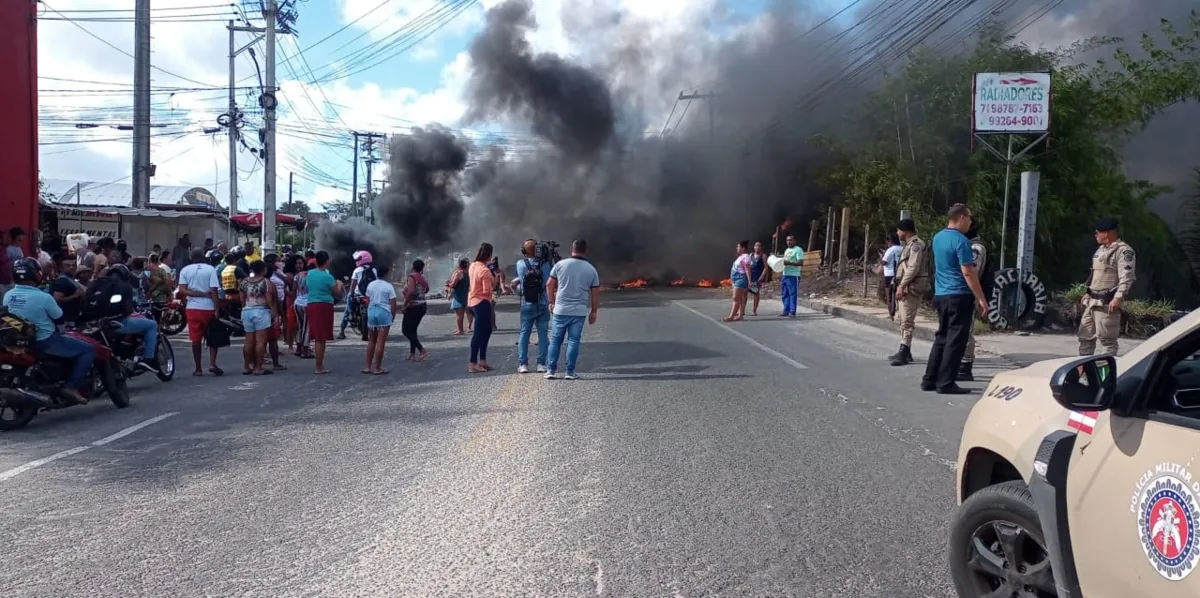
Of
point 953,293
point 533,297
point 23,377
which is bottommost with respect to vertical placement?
point 23,377

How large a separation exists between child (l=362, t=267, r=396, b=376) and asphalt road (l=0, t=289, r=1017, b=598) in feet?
3.34

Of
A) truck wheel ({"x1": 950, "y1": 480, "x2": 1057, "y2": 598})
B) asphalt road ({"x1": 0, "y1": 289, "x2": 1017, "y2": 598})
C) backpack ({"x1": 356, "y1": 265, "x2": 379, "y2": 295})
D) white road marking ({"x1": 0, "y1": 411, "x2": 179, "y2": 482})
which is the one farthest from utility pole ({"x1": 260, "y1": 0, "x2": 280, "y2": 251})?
truck wheel ({"x1": 950, "y1": 480, "x2": 1057, "y2": 598})

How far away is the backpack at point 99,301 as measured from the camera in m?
9.26

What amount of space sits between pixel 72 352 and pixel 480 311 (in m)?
4.19

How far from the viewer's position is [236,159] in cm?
3353

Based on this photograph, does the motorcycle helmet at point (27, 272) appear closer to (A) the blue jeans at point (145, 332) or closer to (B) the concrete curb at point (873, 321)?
(A) the blue jeans at point (145, 332)

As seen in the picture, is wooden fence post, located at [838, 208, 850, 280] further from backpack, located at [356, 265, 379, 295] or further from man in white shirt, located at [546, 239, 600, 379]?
man in white shirt, located at [546, 239, 600, 379]

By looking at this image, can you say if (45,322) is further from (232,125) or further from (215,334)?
(232,125)

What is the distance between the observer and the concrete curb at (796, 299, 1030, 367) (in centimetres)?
1148

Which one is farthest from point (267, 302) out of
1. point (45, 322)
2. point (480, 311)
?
point (45, 322)

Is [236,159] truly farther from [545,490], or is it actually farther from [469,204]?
[545,490]

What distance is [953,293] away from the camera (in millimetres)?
8500

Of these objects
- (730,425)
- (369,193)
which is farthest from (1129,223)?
(369,193)

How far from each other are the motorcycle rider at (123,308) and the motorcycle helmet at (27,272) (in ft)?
3.60
